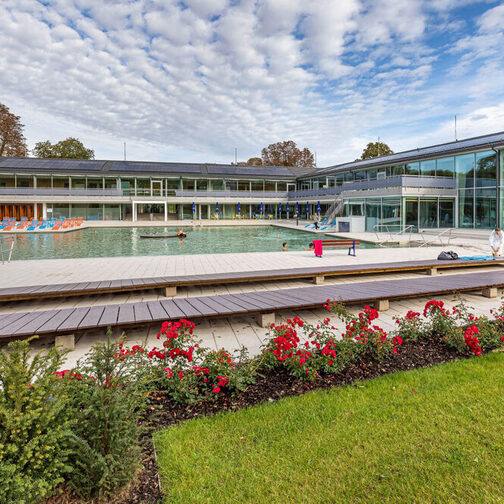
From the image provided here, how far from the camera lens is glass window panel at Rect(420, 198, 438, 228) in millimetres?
27156

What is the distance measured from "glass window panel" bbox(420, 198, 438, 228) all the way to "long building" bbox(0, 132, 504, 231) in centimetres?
8

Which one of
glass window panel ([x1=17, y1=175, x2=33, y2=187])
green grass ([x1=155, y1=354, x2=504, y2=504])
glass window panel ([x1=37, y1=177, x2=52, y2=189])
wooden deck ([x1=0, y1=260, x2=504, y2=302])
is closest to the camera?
green grass ([x1=155, y1=354, x2=504, y2=504])

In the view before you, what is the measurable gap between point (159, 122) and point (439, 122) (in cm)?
3901

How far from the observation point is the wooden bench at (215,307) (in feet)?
16.0

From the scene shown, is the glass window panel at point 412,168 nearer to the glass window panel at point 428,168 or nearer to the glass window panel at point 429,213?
the glass window panel at point 428,168

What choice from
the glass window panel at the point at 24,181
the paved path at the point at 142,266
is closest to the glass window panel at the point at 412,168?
the paved path at the point at 142,266

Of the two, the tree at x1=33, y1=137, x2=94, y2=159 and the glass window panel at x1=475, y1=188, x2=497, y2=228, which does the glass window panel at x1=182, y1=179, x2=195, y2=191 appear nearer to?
the tree at x1=33, y1=137, x2=94, y2=159

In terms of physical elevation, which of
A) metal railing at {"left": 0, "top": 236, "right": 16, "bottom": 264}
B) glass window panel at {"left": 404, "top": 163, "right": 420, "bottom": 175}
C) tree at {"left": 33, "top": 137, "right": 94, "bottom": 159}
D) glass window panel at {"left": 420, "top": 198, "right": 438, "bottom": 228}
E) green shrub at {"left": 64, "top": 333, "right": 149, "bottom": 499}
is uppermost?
tree at {"left": 33, "top": 137, "right": 94, "bottom": 159}

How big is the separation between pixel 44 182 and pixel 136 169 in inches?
459

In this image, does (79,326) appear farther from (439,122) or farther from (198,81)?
(439,122)

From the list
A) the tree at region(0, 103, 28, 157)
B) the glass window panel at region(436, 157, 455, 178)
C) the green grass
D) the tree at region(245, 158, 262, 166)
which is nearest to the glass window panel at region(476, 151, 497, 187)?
the glass window panel at region(436, 157, 455, 178)

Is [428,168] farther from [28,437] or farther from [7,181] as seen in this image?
[7,181]

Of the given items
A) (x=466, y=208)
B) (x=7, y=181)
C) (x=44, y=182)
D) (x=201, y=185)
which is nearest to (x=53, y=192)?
(x=44, y=182)

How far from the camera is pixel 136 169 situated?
158ft
